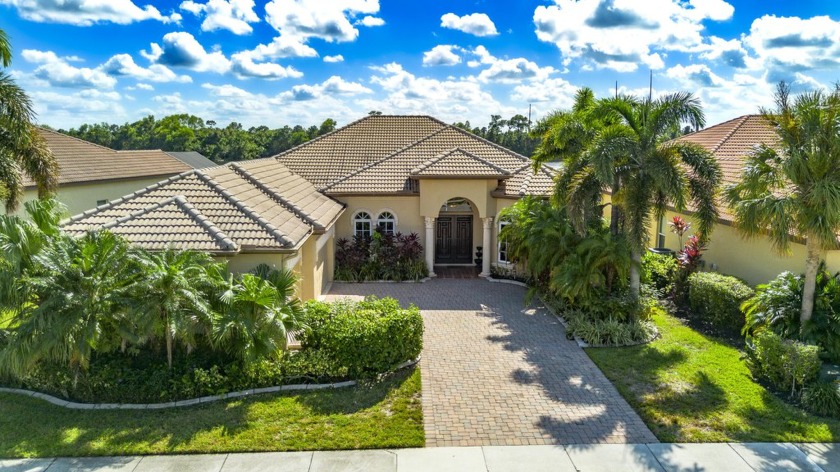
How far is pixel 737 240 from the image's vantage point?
1714 centimetres

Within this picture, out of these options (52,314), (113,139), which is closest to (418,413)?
(52,314)

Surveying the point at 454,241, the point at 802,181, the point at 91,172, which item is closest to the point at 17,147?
the point at 91,172

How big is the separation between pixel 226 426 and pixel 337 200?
42.9 ft

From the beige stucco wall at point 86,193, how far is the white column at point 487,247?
55.1 ft

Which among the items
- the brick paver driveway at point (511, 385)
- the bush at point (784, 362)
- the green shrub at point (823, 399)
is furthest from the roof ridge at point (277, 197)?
the green shrub at point (823, 399)

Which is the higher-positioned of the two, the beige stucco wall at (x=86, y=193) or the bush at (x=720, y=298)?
the beige stucco wall at (x=86, y=193)

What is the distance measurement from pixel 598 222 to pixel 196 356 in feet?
38.1

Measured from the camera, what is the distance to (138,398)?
35.1ft

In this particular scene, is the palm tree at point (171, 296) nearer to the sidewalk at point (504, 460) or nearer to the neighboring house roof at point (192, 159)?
the sidewalk at point (504, 460)

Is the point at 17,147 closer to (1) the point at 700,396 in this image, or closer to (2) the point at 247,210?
(2) the point at 247,210

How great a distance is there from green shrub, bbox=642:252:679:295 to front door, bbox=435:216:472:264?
7749 mm

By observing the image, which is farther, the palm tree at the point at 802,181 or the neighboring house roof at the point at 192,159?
the neighboring house roof at the point at 192,159

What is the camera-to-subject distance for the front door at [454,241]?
24.0m

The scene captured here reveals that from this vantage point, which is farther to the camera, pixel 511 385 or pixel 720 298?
pixel 720 298
